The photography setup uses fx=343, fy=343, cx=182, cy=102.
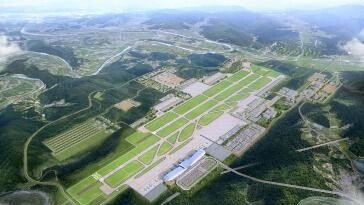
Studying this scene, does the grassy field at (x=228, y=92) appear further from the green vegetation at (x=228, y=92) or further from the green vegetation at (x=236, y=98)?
the green vegetation at (x=236, y=98)

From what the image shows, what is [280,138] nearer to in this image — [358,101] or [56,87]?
[358,101]

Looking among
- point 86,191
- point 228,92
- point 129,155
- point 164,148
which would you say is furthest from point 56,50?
point 86,191

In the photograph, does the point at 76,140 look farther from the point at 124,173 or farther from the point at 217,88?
the point at 217,88

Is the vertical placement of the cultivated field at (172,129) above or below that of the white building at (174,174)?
below

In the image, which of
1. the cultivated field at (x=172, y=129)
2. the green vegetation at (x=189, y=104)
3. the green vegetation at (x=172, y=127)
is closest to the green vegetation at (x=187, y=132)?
the cultivated field at (x=172, y=129)

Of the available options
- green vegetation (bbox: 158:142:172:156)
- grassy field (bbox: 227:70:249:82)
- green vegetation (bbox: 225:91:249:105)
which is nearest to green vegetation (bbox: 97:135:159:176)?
green vegetation (bbox: 158:142:172:156)

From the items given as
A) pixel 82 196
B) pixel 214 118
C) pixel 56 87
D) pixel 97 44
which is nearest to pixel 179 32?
pixel 97 44
